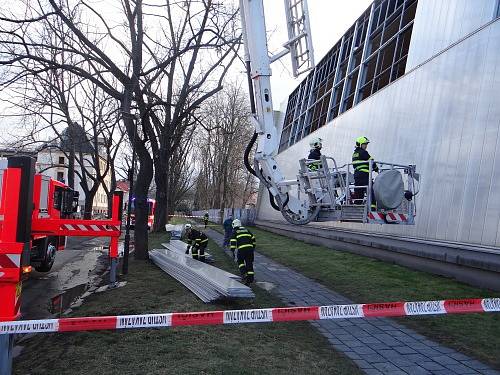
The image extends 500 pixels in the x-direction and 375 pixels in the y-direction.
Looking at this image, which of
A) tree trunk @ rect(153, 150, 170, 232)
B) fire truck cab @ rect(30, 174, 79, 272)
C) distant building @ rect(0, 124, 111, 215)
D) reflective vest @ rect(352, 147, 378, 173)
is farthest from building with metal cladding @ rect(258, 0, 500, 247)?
distant building @ rect(0, 124, 111, 215)

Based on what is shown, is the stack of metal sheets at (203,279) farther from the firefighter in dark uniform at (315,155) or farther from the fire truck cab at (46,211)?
the fire truck cab at (46,211)

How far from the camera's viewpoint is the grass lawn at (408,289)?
6.59 m

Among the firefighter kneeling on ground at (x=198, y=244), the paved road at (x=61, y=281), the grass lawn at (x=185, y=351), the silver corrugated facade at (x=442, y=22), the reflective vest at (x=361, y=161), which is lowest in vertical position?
the paved road at (x=61, y=281)

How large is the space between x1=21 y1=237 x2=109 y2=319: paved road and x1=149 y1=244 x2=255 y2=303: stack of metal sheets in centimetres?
212

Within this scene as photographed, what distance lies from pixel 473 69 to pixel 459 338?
22.9ft

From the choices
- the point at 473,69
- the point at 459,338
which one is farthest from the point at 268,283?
the point at 473,69

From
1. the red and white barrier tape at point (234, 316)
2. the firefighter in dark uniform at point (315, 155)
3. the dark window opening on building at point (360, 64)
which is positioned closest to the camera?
the red and white barrier tape at point (234, 316)

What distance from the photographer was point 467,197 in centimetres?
1089

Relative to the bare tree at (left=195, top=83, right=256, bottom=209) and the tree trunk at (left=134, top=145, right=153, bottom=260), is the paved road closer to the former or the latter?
the tree trunk at (left=134, top=145, right=153, bottom=260)

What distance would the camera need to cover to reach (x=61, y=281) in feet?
40.9

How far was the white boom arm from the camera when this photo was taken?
30.9ft

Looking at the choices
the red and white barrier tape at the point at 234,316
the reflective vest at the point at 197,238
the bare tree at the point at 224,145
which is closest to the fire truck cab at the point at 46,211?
the reflective vest at the point at 197,238

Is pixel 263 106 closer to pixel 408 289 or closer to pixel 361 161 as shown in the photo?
pixel 361 161

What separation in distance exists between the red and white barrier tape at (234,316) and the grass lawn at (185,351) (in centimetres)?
80
